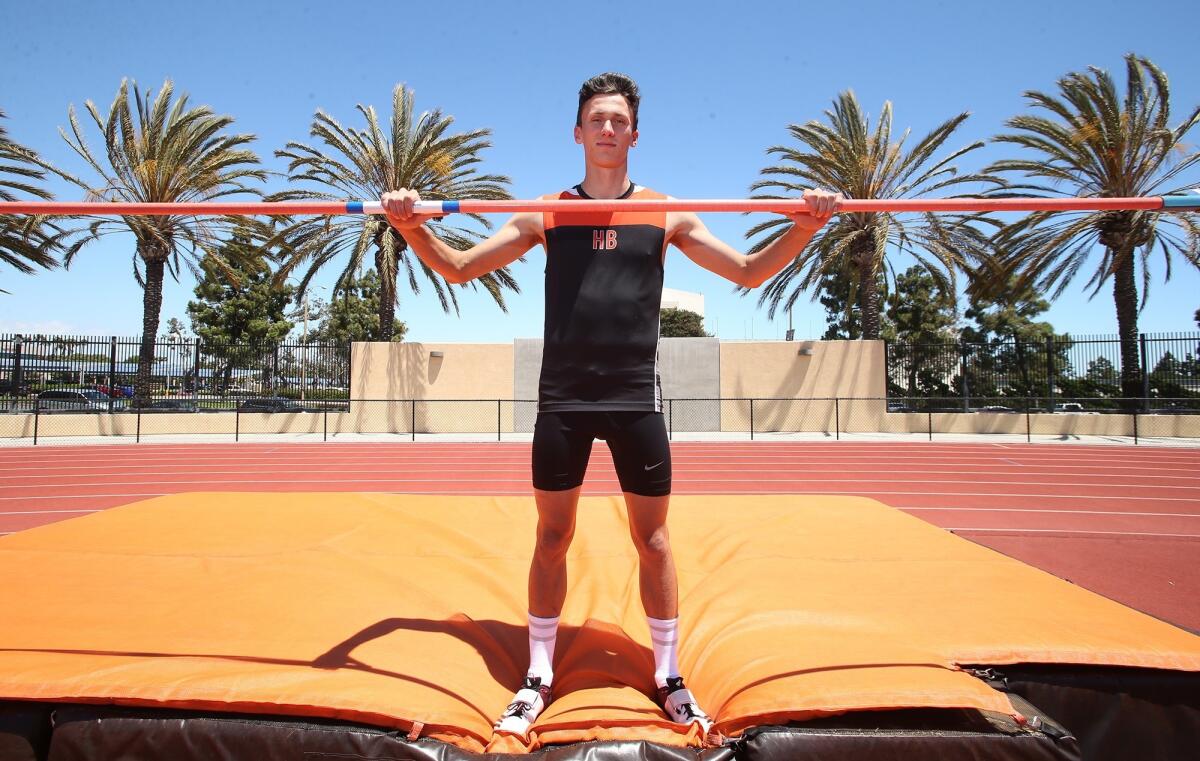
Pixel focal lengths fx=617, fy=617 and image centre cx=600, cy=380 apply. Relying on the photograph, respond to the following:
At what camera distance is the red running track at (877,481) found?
15.8 feet

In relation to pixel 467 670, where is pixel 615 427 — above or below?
above

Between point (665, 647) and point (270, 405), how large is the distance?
1824 cm

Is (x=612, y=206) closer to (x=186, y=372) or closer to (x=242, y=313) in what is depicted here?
(x=186, y=372)

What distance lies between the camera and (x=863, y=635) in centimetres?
205

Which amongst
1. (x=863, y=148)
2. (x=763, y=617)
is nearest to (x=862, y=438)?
(x=863, y=148)

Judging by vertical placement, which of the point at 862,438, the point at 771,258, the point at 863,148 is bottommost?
the point at 862,438

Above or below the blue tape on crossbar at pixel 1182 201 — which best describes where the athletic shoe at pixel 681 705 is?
below

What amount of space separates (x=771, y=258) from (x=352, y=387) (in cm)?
1730

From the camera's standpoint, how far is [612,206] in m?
2.00

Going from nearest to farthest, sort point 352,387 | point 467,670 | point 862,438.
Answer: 1. point 467,670
2. point 862,438
3. point 352,387

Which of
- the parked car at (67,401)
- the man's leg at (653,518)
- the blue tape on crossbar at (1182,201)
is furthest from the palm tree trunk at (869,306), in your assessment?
the parked car at (67,401)

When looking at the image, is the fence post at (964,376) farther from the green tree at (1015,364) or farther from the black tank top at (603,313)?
the black tank top at (603,313)

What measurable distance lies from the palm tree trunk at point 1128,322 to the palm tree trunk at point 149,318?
25.2m

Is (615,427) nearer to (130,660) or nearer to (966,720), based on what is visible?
(966,720)
